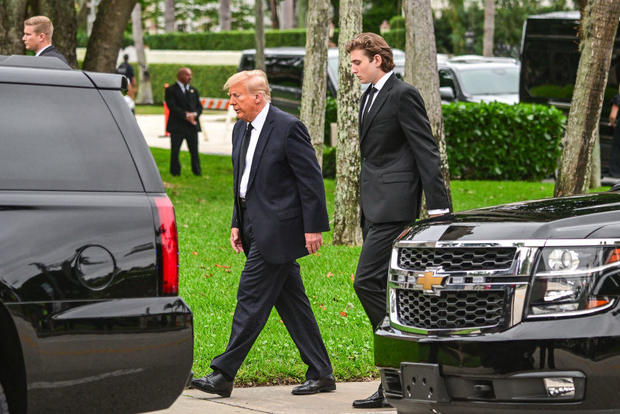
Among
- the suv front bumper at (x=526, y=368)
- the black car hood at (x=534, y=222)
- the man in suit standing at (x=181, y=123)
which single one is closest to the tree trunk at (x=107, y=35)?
the man in suit standing at (x=181, y=123)

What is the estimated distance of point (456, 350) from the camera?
4.73m

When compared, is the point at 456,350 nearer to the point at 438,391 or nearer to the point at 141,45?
the point at 438,391

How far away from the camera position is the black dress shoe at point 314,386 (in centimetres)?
673

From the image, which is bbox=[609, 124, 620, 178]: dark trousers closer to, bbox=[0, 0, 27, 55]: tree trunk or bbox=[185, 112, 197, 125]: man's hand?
bbox=[185, 112, 197, 125]: man's hand

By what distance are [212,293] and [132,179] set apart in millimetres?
4858

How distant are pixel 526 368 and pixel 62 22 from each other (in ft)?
41.2

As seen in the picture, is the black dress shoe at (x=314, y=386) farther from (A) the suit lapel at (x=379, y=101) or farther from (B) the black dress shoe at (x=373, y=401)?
(A) the suit lapel at (x=379, y=101)

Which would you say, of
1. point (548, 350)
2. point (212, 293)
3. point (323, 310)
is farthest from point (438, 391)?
point (212, 293)

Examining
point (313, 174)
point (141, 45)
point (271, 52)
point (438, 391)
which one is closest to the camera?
point (438, 391)

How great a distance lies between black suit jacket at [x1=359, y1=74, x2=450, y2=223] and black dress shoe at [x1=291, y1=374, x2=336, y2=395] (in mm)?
993

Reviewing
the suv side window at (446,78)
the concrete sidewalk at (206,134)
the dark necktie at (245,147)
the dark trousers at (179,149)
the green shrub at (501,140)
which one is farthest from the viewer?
the concrete sidewalk at (206,134)

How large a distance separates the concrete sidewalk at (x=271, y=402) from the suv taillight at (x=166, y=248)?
175 centimetres

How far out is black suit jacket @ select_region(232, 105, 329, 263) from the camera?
6492 mm

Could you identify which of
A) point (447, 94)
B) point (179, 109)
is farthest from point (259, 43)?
point (447, 94)
